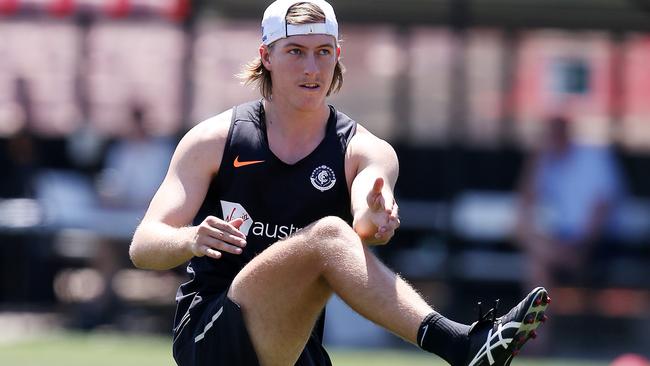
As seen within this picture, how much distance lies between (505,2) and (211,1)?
2.52m

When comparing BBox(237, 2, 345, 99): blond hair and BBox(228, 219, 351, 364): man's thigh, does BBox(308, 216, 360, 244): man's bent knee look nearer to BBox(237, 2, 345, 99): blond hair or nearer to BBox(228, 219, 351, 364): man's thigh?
BBox(228, 219, 351, 364): man's thigh

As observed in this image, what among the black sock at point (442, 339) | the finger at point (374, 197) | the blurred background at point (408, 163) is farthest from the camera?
the blurred background at point (408, 163)

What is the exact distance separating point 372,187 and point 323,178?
42 cm

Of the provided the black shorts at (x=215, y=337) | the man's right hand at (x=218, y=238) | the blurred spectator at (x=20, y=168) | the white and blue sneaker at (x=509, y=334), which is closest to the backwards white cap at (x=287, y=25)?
the man's right hand at (x=218, y=238)

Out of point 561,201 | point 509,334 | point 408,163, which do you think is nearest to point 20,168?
point 408,163

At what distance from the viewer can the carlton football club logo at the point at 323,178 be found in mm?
4957

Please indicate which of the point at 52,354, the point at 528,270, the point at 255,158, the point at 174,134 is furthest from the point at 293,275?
the point at 174,134

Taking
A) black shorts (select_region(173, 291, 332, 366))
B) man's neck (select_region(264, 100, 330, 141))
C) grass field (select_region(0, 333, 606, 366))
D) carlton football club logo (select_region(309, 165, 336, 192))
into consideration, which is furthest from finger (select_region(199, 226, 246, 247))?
grass field (select_region(0, 333, 606, 366))

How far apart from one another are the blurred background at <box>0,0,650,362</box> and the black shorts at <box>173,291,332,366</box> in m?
5.35

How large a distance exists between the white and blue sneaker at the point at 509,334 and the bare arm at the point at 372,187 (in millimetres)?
477

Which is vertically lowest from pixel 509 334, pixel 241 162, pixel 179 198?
pixel 509 334

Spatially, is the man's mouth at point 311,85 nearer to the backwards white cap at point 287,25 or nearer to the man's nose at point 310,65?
the man's nose at point 310,65

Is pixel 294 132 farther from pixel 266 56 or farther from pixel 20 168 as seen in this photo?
pixel 20 168

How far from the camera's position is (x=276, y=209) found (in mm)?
4965
